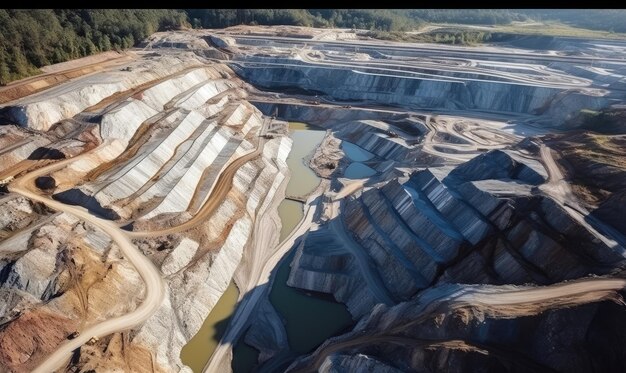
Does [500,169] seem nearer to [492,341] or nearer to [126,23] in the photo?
[492,341]

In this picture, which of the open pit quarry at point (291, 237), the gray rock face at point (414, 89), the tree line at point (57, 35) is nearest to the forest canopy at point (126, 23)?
the tree line at point (57, 35)

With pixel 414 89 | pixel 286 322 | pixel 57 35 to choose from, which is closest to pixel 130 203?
pixel 286 322

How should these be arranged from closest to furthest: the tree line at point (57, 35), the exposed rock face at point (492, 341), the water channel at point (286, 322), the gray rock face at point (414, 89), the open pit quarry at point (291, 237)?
1. the exposed rock face at point (492, 341)
2. the open pit quarry at point (291, 237)
3. the water channel at point (286, 322)
4. the tree line at point (57, 35)
5. the gray rock face at point (414, 89)

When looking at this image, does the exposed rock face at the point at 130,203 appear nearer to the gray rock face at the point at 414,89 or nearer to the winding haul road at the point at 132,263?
the winding haul road at the point at 132,263

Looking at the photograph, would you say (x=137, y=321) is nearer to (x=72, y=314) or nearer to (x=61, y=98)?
(x=72, y=314)

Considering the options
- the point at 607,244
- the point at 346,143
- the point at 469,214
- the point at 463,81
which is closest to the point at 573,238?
the point at 607,244
